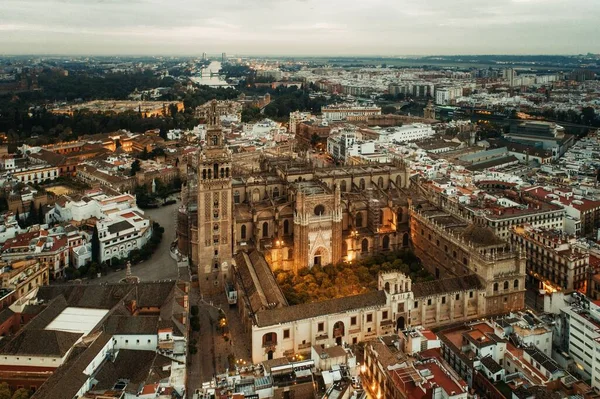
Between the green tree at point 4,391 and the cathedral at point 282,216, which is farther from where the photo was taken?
the cathedral at point 282,216

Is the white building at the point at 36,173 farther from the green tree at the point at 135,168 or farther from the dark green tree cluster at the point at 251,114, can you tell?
the dark green tree cluster at the point at 251,114

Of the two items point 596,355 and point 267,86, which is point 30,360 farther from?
point 267,86

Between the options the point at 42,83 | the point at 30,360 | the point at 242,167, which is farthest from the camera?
the point at 42,83

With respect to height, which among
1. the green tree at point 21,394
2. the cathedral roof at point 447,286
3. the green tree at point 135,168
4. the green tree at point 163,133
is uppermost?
the green tree at point 163,133

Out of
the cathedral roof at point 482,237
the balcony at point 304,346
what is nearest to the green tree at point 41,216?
the balcony at point 304,346

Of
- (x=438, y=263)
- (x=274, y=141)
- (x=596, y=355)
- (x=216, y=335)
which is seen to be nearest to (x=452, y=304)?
(x=438, y=263)

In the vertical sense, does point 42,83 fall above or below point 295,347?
above

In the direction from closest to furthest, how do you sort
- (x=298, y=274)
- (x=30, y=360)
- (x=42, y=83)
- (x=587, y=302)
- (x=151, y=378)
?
(x=151, y=378) < (x=30, y=360) < (x=587, y=302) < (x=298, y=274) < (x=42, y=83)
